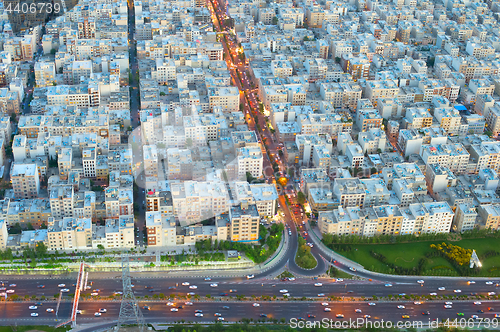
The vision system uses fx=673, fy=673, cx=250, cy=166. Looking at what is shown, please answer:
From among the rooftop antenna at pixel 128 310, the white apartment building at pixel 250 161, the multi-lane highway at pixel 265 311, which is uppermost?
the white apartment building at pixel 250 161

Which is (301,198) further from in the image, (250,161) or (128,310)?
(128,310)

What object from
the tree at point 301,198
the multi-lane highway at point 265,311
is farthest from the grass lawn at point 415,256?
the tree at point 301,198

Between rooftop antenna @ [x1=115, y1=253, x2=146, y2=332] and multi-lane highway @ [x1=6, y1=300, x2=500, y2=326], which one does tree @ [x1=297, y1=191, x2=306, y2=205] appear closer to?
multi-lane highway @ [x1=6, y1=300, x2=500, y2=326]

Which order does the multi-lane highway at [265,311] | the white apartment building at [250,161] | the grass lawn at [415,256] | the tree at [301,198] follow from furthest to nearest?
the white apartment building at [250,161]
the tree at [301,198]
the grass lawn at [415,256]
the multi-lane highway at [265,311]

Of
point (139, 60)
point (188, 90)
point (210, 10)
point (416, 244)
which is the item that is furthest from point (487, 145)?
point (210, 10)

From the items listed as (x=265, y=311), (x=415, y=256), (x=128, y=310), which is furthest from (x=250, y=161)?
(x=128, y=310)

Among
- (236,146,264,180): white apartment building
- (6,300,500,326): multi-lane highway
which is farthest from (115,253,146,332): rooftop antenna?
(236,146,264,180): white apartment building

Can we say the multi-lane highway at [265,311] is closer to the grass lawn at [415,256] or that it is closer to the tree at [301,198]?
the grass lawn at [415,256]

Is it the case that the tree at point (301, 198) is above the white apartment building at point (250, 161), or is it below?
below
